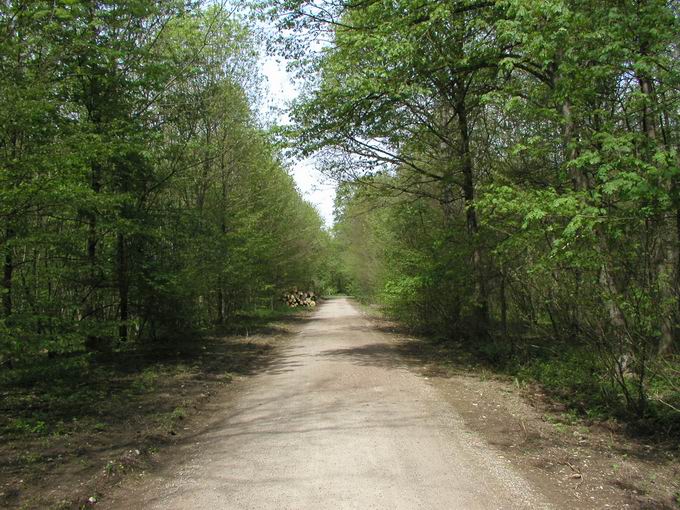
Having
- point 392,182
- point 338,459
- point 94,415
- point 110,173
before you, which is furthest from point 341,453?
point 392,182

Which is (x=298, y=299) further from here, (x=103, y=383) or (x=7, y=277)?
(x=7, y=277)

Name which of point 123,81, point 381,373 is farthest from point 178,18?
point 381,373

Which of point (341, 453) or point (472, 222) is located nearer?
point (341, 453)

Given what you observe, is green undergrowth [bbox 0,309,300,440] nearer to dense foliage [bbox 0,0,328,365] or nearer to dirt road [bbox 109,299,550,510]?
dense foliage [bbox 0,0,328,365]

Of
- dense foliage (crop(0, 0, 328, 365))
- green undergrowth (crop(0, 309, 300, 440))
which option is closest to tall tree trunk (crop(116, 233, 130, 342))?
dense foliage (crop(0, 0, 328, 365))

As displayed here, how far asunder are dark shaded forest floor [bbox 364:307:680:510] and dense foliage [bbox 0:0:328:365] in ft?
19.9

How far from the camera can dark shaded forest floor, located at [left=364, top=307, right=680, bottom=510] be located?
4.24 metres

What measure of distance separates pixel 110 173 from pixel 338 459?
9.21 metres

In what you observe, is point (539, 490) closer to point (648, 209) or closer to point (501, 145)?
point (648, 209)

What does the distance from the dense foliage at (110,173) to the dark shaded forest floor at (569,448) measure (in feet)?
19.9

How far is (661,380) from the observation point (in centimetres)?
555

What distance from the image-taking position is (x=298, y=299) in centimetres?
4453

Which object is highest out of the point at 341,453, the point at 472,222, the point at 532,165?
the point at 532,165

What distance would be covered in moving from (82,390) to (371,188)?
976 centimetres
